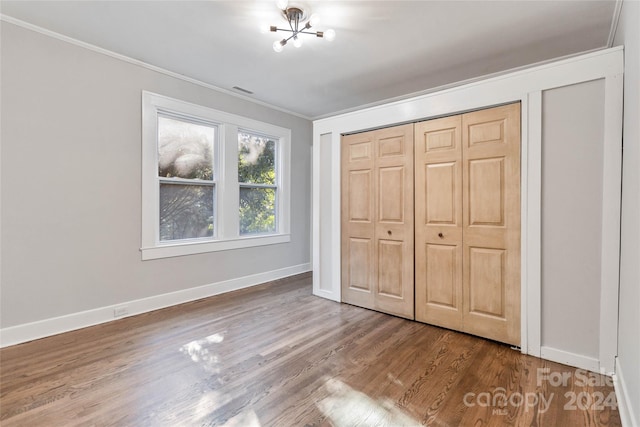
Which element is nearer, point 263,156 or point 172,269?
point 172,269

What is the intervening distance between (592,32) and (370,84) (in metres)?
2.20

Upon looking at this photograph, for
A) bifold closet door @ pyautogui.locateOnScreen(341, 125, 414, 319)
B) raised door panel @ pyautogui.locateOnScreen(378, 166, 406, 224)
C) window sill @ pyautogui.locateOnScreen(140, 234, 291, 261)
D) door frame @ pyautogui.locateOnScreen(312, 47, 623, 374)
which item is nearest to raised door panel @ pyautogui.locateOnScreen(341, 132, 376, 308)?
bifold closet door @ pyautogui.locateOnScreen(341, 125, 414, 319)

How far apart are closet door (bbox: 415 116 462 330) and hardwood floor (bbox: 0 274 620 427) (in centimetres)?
24

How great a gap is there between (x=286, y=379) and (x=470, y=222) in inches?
81.8

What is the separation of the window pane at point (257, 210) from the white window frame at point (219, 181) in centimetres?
11

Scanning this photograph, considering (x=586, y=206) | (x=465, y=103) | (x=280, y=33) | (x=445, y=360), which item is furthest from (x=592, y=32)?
(x=445, y=360)

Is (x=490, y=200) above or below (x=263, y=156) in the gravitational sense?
below

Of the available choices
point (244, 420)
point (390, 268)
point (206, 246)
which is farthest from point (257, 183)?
point (244, 420)

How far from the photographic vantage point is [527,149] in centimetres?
241

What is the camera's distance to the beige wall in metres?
2.58

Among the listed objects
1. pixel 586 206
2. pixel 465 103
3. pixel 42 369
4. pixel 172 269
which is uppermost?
pixel 465 103

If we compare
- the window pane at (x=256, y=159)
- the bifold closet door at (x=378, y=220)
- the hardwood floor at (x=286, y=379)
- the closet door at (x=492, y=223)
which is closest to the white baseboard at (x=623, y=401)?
the hardwood floor at (x=286, y=379)

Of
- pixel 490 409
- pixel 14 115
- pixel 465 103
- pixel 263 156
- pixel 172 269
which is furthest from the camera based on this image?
pixel 263 156

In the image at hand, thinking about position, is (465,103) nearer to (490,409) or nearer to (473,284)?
(473,284)
